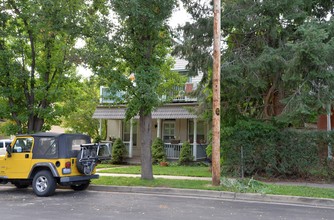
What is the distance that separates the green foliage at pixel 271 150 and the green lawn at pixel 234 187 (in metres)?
2.35

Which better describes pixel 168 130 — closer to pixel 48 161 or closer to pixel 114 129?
pixel 114 129

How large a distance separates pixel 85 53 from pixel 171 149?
11466 mm

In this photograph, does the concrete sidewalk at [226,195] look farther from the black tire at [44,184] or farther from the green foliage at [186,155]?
the green foliage at [186,155]

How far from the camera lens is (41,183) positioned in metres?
11.3

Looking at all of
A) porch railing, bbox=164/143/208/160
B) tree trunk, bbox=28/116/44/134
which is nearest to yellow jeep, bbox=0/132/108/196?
tree trunk, bbox=28/116/44/134

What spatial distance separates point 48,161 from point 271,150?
844 cm

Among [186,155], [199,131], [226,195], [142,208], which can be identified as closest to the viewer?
A: [142,208]

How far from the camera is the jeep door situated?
11.5 m

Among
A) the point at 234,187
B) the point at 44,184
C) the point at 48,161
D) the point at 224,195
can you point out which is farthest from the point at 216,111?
the point at 44,184

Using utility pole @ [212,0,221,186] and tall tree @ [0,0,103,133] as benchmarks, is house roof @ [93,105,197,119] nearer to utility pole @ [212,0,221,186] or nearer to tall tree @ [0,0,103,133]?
tall tree @ [0,0,103,133]

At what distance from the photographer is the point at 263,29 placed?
47.8 ft

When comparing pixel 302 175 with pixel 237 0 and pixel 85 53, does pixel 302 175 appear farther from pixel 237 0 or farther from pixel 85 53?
pixel 85 53

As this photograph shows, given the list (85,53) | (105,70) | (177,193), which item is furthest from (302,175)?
(85,53)

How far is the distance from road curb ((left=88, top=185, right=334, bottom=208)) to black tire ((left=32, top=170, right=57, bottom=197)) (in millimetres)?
2085
